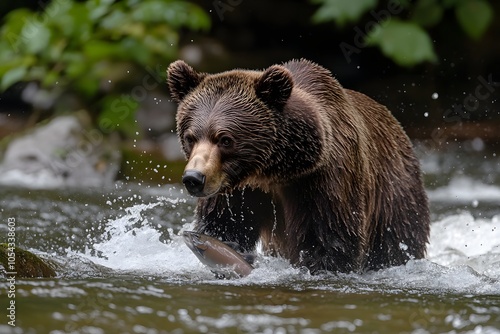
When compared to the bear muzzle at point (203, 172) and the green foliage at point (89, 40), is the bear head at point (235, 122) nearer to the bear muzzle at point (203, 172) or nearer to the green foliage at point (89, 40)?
the bear muzzle at point (203, 172)

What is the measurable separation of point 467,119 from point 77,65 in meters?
5.45

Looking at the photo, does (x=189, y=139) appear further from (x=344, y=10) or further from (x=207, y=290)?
(x=344, y=10)

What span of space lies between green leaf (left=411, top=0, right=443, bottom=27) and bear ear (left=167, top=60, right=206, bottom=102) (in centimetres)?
717

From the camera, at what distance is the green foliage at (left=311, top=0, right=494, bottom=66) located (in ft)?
36.7

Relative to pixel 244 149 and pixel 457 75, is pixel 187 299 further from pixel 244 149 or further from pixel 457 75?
pixel 457 75

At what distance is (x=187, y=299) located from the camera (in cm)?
446

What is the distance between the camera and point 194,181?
484 cm

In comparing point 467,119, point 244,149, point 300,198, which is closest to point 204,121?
point 244,149

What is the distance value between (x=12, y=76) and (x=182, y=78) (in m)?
6.51

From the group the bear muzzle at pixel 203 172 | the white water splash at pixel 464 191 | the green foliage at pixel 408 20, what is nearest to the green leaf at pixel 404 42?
the green foliage at pixel 408 20

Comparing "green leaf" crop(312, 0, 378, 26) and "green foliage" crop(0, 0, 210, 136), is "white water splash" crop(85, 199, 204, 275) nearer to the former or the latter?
"green leaf" crop(312, 0, 378, 26)

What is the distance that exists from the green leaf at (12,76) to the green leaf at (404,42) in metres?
4.50

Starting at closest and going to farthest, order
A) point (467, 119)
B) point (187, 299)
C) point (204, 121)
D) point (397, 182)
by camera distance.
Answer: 1. point (187, 299)
2. point (204, 121)
3. point (397, 182)
4. point (467, 119)

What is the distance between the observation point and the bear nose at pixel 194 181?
482cm
